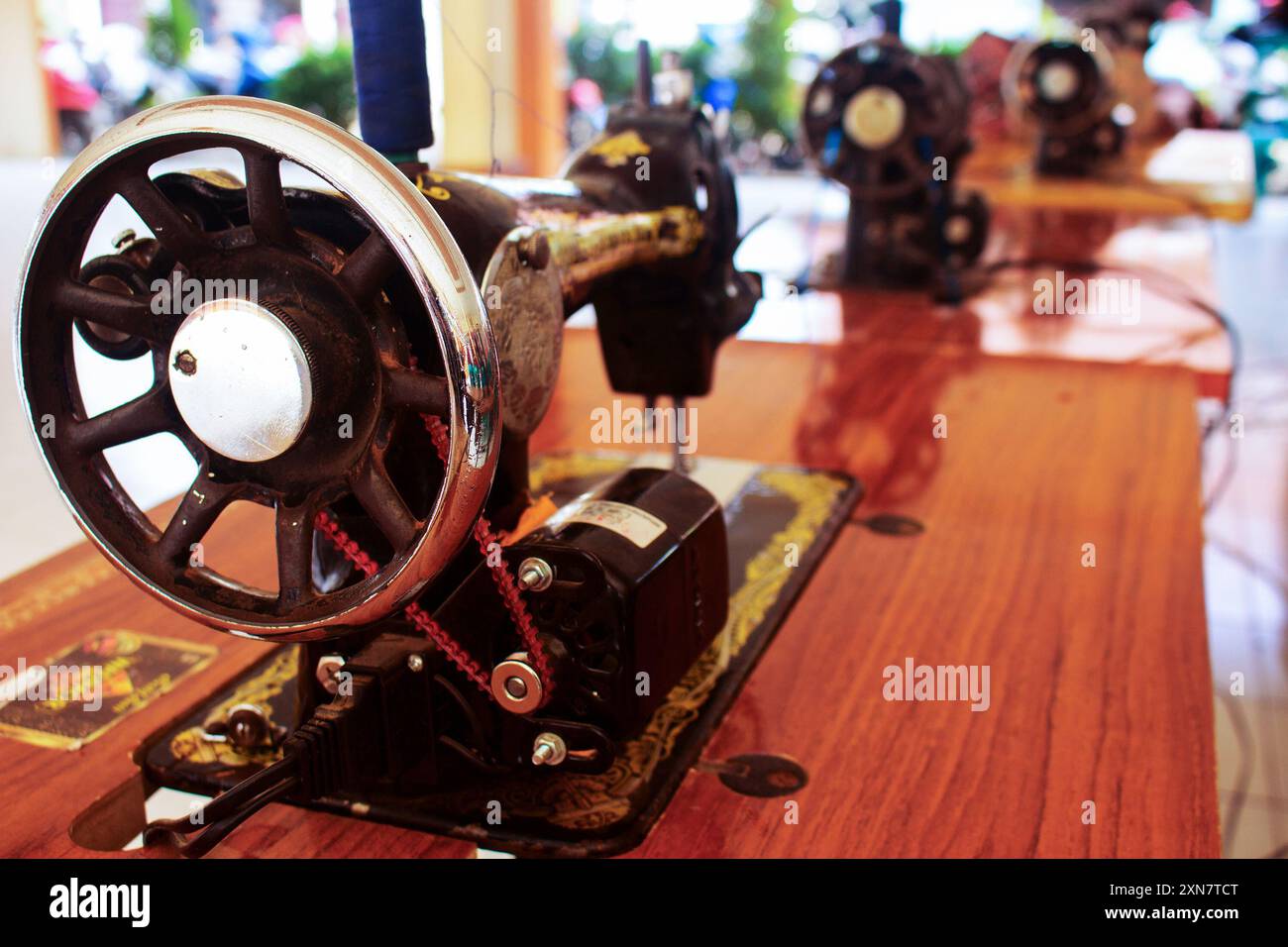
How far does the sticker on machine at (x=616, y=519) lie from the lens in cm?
88

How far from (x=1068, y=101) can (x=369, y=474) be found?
11.4ft

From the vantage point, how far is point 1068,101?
3.72 metres

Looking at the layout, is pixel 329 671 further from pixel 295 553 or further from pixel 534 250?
pixel 534 250

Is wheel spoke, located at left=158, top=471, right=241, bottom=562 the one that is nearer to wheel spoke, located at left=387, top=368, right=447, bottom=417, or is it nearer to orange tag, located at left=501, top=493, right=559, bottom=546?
wheel spoke, located at left=387, top=368, right=447, bottom=417

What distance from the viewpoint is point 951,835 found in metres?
0.85

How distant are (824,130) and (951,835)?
73.1 inches

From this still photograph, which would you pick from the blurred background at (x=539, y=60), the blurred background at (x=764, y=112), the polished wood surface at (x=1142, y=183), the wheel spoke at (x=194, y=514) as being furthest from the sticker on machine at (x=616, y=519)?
the blurred background at (x=539, y=60)

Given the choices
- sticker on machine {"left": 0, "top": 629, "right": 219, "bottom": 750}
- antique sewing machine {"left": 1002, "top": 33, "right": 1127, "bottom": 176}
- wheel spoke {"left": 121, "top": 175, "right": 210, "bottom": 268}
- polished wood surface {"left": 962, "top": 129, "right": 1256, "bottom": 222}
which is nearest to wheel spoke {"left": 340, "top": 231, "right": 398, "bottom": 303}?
wheel spoke {"left": 121, "top": 175, "right": 210, "bottom": 268}

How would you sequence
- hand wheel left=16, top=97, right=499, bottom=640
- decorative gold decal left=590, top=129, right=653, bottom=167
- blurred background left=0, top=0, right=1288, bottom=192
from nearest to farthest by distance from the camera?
hand wheel left=16, top=97, right=499, bottom=640 < decorative gold decal left=590, top=129, right=653, bottom=167 < blurred background left=0, top=0, right=1288, bottom=192

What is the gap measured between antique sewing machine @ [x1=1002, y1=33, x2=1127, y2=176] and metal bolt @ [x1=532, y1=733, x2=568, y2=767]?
3.18m

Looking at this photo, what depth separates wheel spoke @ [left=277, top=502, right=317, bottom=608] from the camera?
0.77m

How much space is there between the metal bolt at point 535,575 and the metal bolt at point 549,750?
104 millimetres

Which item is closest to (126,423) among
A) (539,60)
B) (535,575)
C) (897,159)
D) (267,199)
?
(267,199)
